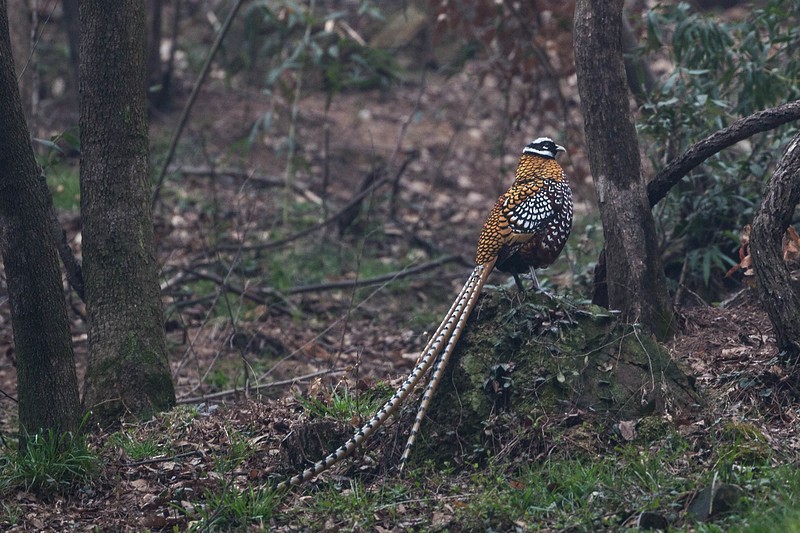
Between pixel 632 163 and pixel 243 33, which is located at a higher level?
pixel 243 33

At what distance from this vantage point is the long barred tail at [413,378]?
459cm

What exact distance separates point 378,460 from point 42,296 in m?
1.98

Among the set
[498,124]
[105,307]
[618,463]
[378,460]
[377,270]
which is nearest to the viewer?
[618,463]

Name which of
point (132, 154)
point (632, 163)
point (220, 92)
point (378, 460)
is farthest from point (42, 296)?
point (220, 92)

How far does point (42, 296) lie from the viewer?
191 inches

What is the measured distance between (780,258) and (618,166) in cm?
118

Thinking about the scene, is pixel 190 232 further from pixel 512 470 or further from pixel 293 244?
pixel 512 470

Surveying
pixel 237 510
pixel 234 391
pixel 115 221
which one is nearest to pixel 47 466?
pixel 237 510

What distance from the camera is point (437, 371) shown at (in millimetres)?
4926

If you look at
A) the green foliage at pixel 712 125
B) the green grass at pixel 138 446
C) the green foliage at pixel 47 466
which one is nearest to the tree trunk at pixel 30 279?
the green foliage at pixel 47 466

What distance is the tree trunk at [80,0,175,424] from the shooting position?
5.58 m

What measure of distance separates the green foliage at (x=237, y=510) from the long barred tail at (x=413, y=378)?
0.47 feet

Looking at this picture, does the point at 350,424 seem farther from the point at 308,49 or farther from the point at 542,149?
the point at 308,49

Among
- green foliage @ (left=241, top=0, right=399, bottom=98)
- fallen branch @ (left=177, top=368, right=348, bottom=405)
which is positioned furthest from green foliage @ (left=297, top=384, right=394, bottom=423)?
green foliage @ (left=241, top=0, right=399, bottom=98)
